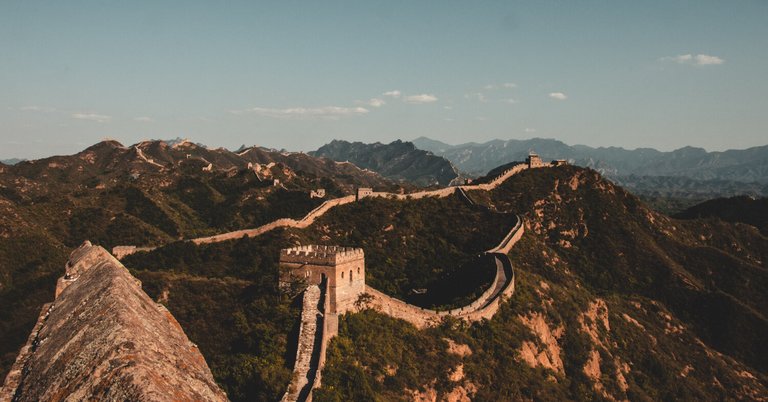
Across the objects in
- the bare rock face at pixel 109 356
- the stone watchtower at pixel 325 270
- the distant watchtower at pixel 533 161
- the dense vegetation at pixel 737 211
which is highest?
the bare rock face at pixel 109 356

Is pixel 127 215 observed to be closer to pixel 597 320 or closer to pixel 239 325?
pixel 597 320

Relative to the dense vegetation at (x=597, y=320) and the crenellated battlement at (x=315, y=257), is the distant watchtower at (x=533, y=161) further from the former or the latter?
the crenellated battlement at (x=315, y=257)

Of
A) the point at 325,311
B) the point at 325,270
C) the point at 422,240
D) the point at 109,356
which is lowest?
the point at 422,240

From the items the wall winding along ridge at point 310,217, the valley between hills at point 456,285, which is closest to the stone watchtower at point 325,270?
the valley between hills at point 456,285

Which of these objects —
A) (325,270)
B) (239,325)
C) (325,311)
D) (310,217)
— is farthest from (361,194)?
(325,311)

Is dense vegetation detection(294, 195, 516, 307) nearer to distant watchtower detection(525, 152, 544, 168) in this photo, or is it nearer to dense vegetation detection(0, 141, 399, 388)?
dense vegetation detection(0, 141, 399, 388)

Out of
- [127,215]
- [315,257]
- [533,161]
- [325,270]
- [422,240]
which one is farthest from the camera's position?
[533,161]
